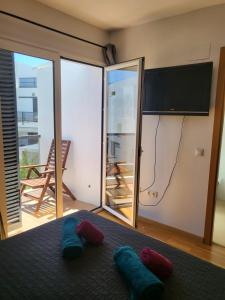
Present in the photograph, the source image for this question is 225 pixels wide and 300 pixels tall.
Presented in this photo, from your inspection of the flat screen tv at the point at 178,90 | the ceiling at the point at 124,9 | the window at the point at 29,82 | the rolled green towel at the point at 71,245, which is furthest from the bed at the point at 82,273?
the ceiling at the point at 124,9

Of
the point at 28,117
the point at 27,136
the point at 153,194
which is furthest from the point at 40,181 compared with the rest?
the point at 153,194

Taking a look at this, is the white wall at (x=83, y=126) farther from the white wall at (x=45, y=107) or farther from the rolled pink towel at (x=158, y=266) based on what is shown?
the rolled pink towel at (x=158, y=266)

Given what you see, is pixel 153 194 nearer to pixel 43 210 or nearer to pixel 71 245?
pixel 43 210

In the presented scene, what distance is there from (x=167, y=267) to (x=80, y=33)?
2.56 meters

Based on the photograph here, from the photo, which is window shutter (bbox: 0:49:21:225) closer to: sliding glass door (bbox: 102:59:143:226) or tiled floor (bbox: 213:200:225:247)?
sliding glass door (bbox: 102:59:143:226)

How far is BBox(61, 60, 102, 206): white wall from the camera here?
341cm

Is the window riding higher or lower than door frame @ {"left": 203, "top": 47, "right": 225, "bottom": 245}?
higher

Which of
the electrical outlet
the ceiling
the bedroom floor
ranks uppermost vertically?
the ceiling

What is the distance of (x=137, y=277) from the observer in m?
1.12

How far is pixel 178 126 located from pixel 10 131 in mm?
1823

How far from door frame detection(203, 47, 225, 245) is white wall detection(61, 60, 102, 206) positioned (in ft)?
5.22

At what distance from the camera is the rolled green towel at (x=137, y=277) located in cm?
105

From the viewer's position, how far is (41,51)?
2.36 m

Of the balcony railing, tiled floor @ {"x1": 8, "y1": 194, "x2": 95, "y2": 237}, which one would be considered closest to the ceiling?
the balcony railing
